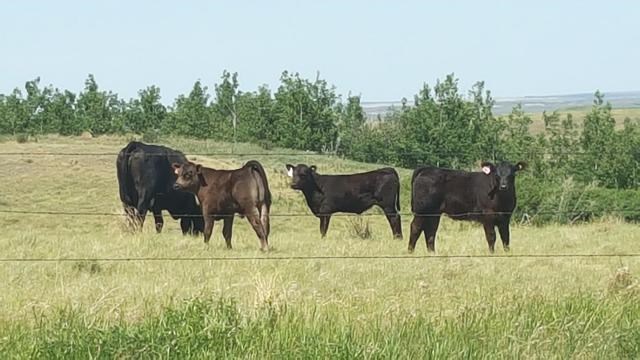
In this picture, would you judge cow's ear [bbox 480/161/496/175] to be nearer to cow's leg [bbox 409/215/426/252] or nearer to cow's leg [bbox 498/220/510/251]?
cow's leg [bbox 498/220/510/251]

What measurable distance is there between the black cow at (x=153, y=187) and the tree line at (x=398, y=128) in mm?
9852

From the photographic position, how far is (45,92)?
65750mm

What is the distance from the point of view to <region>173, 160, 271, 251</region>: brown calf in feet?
51.3

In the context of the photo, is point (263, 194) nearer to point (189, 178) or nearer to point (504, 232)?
point (189, 178)

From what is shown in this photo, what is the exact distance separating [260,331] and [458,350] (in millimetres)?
1312

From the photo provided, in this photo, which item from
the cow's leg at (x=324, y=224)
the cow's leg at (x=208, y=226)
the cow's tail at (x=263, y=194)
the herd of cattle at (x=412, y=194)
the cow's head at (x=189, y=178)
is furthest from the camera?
the cow's leg at (x=324, y=224)

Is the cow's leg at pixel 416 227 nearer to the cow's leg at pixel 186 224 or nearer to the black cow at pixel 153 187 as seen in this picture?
the black cow at pixel 153 187

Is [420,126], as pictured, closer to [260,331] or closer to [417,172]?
[417,172]

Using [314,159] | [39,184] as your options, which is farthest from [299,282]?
[314,159]

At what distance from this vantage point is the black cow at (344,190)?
20.0m

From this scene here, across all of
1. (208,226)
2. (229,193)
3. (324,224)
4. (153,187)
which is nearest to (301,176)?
(324,224)

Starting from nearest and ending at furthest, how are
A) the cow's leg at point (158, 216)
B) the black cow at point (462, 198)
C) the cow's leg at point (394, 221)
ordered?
1. the black cow at point (462, 198)
2. the cow's leg at point (158, 216)
3. the cow's leg at point (394, 221)

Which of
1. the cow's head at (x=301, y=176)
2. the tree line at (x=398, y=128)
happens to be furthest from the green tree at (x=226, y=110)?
the cow's head at (x=301, y=176)

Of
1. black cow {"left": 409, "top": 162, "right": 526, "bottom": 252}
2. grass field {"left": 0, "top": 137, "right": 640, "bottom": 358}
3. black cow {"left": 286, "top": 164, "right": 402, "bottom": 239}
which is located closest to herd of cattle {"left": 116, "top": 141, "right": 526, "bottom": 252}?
black cow {"left": 409, "top": 162, "right": 526, "bottom": 252}
